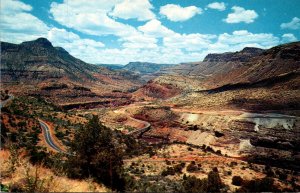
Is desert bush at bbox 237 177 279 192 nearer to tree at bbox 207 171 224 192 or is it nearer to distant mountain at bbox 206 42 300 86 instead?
tree at bbox 207 171 224 192

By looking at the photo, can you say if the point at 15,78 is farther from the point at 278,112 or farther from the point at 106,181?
the point at 106,181

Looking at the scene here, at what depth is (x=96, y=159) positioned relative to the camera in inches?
731

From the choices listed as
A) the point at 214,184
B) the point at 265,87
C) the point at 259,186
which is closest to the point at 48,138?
the point at 214,184

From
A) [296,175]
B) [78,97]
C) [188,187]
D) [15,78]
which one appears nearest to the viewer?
[188,187]

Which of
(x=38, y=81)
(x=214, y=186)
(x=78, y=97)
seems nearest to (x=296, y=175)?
(x=214, y=186)

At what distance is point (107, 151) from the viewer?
19531 millimetres

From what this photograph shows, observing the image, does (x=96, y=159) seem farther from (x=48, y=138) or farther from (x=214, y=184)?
(x=48, y=138)

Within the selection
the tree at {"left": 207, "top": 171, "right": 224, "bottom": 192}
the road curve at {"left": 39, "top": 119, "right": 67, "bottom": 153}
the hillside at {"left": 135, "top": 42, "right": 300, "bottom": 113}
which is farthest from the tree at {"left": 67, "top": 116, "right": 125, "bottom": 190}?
the hillside at {"left": 135, "top": 42, "right": 300, "bottom": 113}

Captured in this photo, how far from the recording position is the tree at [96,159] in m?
18.2

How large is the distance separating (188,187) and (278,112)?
50.9 metres

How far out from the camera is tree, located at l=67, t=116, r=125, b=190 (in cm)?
1817

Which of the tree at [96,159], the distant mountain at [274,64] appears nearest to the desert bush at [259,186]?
the tree at [96,159]

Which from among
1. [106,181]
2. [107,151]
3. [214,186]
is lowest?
[214,186]

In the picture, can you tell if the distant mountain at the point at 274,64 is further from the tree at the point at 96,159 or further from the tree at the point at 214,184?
the tree at the point at 96,159
